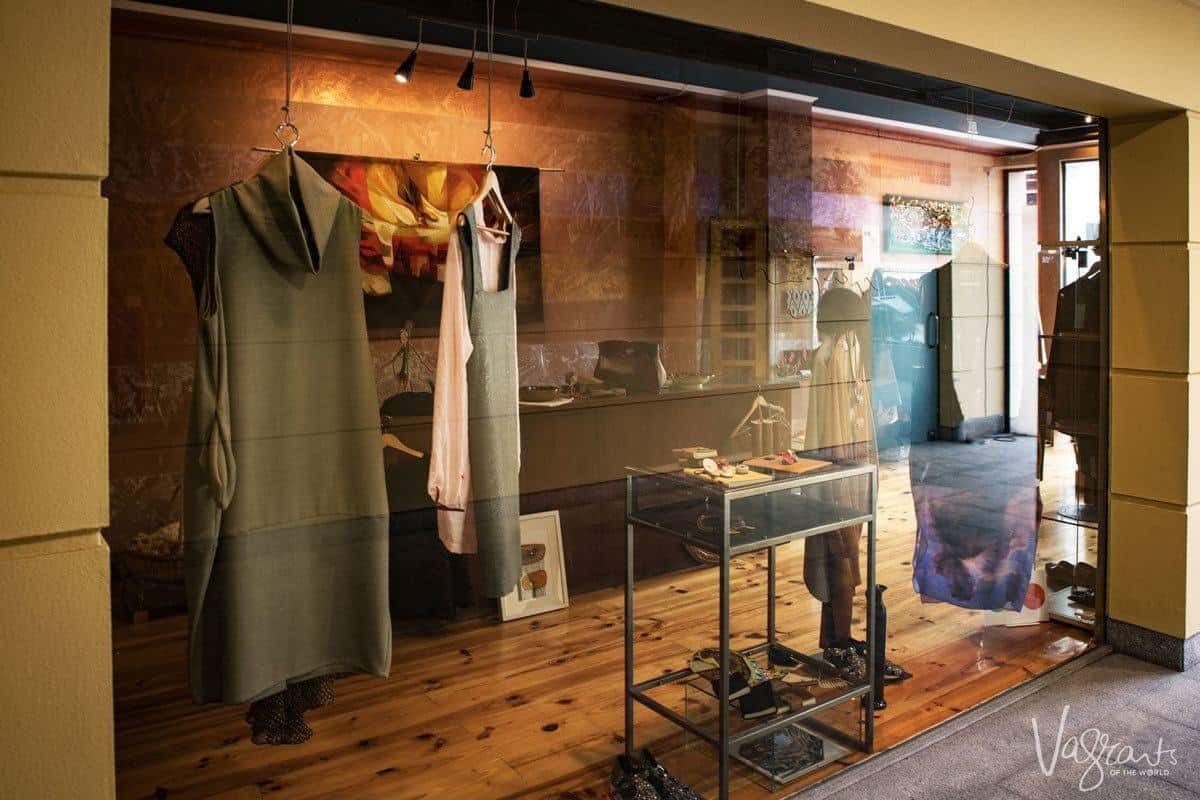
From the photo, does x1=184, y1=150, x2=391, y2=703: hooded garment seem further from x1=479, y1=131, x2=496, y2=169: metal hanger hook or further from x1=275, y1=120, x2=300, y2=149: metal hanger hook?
x1=479, y1=131, x2=496, y2=169: metal hanger hook

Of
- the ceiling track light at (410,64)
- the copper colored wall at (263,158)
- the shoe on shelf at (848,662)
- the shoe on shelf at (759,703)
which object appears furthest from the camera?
the shoe on shelf at (848,662)

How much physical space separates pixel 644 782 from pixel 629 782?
44 mm

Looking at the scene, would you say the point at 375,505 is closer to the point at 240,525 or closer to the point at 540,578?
the point at 240,525

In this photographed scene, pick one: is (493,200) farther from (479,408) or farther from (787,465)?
(787,465)

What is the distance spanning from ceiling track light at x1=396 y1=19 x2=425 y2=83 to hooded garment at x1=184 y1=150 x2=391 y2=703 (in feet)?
0.93

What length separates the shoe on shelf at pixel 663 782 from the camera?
2.29 m

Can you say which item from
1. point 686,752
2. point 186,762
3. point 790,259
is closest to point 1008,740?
point 686,752

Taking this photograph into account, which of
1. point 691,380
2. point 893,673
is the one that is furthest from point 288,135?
point 893,673

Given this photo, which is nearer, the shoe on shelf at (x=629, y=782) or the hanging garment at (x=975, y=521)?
the shoe on shelf at (x=629, y=782)

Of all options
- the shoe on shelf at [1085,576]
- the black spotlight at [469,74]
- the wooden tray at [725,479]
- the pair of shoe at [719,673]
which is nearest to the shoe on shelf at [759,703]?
the pair of shoe at [719,673]

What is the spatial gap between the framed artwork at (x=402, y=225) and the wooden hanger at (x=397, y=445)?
0.65 feet

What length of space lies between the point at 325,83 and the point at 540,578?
1136mm

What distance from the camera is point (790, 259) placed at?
101 inches

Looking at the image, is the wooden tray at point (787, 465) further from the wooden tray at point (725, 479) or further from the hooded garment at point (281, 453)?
the hooded garment at point (281, 453)
